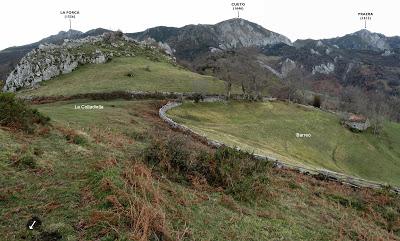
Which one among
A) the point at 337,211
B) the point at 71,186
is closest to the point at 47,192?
the point at 71,186

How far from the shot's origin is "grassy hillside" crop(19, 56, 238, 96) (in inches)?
3081

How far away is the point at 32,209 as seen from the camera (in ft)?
42.9

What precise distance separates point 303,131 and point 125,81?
36.8m

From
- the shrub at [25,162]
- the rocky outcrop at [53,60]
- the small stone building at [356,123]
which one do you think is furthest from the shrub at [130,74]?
the shrub at [25,162]

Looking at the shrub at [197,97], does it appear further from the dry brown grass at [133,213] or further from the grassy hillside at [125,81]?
the dry brown grass at [133,213]

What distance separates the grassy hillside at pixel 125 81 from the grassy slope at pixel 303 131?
12377mm

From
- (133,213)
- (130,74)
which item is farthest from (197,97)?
(133,213)

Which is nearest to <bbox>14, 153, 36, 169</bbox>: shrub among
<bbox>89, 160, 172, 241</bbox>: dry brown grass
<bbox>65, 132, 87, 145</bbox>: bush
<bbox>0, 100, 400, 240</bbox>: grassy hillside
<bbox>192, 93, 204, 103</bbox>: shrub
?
<bbox>0, 100, 400, 240</bbox>: grassy hillside

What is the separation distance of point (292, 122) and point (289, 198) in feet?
198

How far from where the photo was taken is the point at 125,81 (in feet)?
276

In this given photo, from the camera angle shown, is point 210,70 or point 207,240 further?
point 210,70

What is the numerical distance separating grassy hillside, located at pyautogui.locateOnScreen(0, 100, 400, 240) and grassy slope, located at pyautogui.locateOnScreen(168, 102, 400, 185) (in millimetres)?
33159

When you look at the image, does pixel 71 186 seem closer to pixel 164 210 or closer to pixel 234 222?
pixel 164 210

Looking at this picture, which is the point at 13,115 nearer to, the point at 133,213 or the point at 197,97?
the point at 133,213
